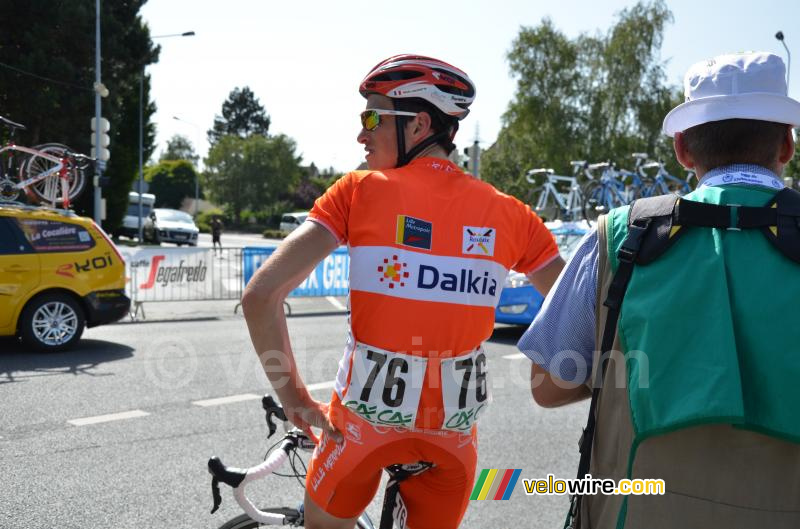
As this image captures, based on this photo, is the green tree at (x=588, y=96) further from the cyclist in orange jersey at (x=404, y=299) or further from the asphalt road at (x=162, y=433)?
the cyclist in orange jersey at (x=404, y=299)

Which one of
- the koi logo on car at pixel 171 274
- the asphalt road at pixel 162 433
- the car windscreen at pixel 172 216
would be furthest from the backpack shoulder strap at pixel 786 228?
the car windscreen at pixel 172 216

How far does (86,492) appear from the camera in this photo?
471 centimetres

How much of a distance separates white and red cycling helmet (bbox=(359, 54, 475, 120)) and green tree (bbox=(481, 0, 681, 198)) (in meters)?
35.7

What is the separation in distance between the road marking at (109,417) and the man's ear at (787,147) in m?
5.92

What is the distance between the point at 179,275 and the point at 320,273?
3.05 meters

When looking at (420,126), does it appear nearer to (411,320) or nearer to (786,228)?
(411,320)

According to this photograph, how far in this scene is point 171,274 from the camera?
630 inches

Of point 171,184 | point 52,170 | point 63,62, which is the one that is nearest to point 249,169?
point 171,184

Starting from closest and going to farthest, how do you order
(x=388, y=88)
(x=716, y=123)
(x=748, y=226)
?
(x=748, y=226)
(x=716, y=123)
(x=388, y=88)

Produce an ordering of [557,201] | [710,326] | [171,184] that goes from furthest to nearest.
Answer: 1. [171,184]
2. [557,201]
3. [710,326]

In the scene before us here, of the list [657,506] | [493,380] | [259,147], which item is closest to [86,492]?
[657,506]

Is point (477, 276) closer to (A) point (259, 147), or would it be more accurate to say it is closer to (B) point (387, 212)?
(B) point (387, 212)

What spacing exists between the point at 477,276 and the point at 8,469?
14.3 ft

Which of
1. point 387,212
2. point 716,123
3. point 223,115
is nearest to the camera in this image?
point 716,123
